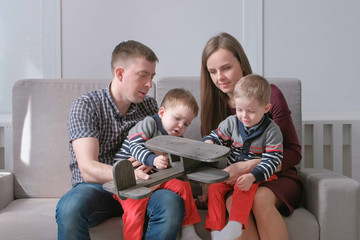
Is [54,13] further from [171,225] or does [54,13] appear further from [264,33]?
[171,225]

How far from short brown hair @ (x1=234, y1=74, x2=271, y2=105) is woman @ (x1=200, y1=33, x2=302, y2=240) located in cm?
23

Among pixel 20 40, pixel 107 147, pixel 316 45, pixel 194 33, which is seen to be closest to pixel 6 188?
pixel 107 147

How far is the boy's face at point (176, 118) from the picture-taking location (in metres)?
1.52

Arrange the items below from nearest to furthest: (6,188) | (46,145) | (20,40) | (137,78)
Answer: (137,78) < (6,188) < (46,145) < (20,40)

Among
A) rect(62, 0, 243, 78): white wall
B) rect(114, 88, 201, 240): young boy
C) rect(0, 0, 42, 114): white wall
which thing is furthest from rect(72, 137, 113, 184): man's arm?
rect(0, 0, 42, 114): white wall

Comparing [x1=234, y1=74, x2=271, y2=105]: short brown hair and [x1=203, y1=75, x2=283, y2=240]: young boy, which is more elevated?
[x1=234, y1=74, x2=271, y2=105]: short brown hair

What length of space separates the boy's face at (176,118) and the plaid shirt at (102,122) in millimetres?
253

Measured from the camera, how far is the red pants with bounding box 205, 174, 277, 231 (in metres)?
1.38

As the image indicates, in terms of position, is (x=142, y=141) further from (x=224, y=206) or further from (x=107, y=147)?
(x=224, y=206)

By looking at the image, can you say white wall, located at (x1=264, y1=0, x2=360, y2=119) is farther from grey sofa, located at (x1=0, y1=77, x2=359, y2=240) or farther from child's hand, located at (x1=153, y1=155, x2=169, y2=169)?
child's hand, located at (x1=153, y1=155, x2=169, y2=169)

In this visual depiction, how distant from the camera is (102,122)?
1667mm

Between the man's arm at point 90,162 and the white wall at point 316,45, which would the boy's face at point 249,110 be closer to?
the man's arm at point 90,162

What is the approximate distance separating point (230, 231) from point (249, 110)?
0.47 metres

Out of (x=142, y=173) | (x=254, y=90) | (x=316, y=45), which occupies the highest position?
(x=316, y=45)
